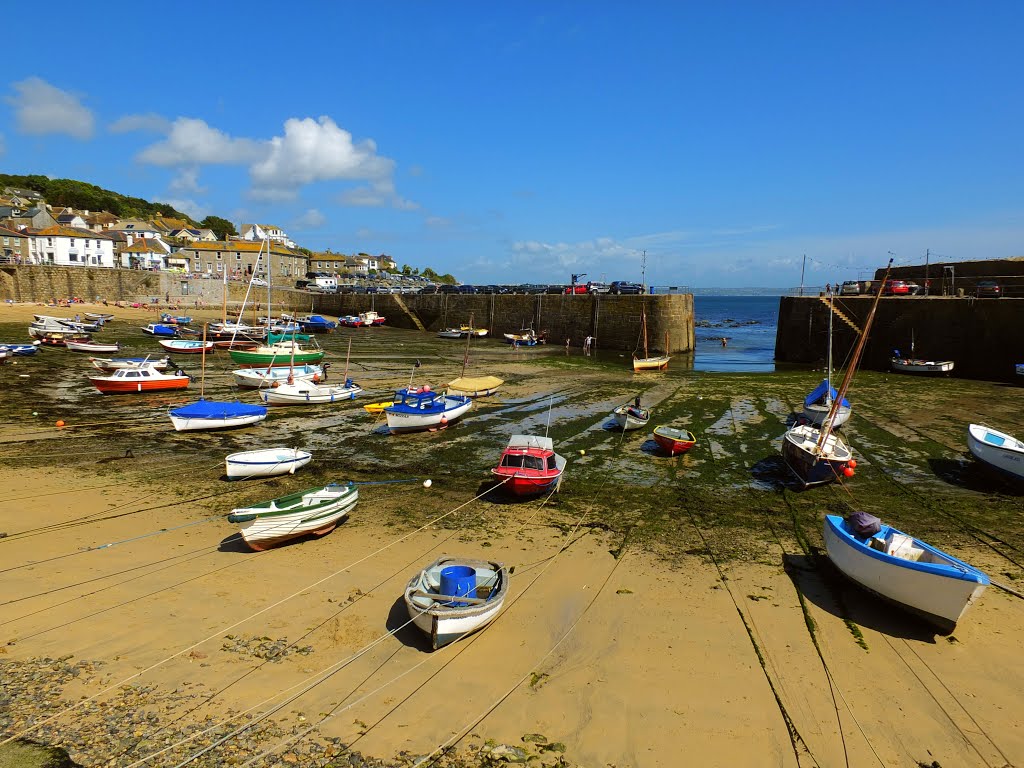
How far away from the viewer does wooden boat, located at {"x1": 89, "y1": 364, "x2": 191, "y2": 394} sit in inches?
1105

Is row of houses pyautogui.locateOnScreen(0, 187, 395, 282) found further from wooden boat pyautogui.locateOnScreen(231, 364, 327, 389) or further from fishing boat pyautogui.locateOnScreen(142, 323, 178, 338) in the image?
wooden boat pyautogui.locateOnScreen(231, 364, 327, 389)

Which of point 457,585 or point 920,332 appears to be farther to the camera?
point 920,332

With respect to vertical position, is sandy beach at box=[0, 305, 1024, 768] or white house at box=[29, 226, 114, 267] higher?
white house at box=[29, 226, 114, 267]

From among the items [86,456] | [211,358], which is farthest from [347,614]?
[211,358]

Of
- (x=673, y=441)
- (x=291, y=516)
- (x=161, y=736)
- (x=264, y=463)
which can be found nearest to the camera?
(x=161, y=736)

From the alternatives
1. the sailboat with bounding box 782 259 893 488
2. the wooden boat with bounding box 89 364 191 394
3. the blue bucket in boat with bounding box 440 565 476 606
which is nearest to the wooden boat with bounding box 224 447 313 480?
the blue bucket in boat with bounding box 440 565 476 606

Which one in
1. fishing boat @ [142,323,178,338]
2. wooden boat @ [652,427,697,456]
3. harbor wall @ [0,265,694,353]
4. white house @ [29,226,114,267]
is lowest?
wooden boat @ [652,427,697,456]

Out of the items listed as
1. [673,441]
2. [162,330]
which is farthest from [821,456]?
[162,330]

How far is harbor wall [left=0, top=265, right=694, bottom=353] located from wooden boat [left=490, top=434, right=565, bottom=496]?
37.8 m

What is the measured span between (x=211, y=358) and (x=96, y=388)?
13.3m

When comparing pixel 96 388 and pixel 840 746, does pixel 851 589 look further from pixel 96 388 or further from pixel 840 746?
pixel 96 388

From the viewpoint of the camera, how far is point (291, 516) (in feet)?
42.1

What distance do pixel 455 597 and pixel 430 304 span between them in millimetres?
66397

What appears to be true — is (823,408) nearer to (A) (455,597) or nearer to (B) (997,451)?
(B) (997,451)
